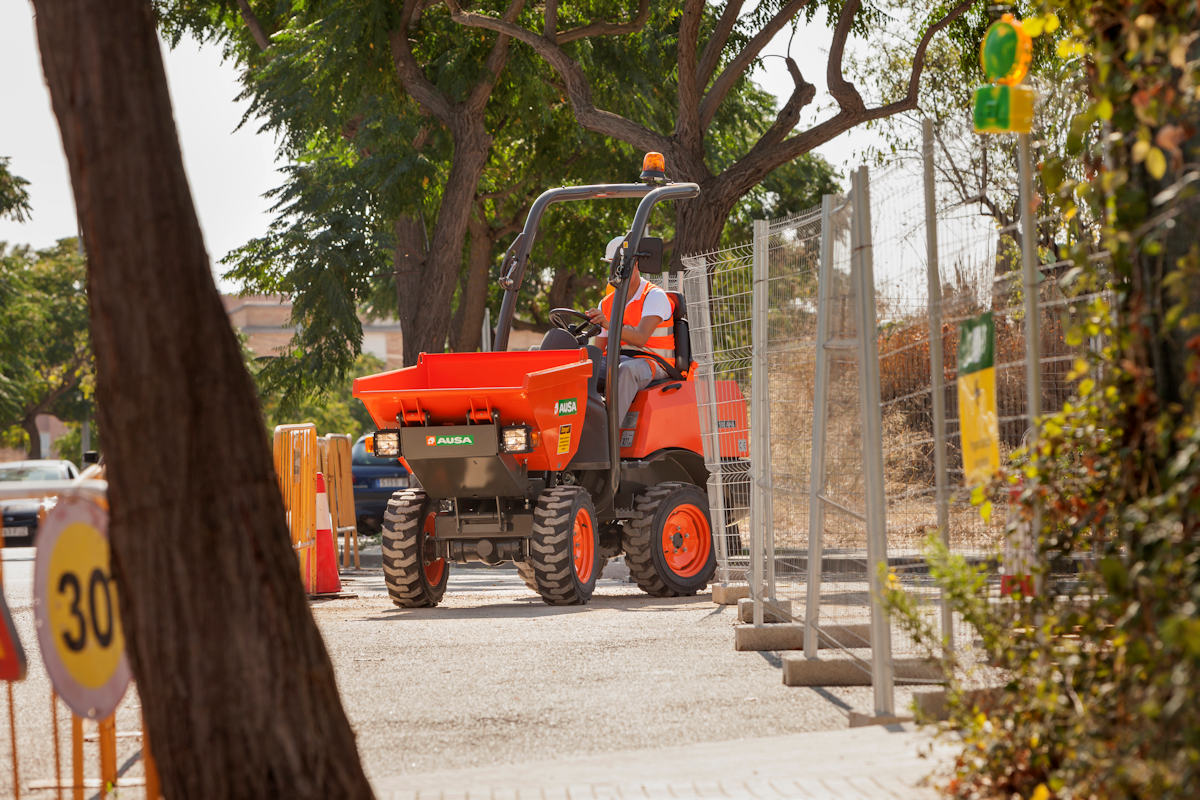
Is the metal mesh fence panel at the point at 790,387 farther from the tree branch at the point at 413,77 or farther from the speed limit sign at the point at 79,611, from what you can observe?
the tree branch at the point at 413,77

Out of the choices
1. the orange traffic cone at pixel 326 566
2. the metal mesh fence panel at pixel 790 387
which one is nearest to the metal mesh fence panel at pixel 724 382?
the metal mesh fence panel at pixel 790 387

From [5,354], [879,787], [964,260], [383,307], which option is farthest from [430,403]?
[5,354]

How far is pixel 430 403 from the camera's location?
11.2 m

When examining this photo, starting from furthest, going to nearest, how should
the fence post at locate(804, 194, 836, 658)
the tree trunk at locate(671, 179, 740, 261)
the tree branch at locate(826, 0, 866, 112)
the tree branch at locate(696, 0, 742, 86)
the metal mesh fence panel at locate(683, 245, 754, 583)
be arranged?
1. the tree branch at locate(696, 0, 742, 86)
2. the tree branch at locate(826, 0, 866, 112)
3. the tree trunk at locate(671, 179, 740, 261)
4. the metal mesh fence panel at locate(683, 245, 754, 583)
5. the fence post at locate(804, 194, 836, 658)

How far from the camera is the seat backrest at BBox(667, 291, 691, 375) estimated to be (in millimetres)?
12445

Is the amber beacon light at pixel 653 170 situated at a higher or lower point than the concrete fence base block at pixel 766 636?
higher

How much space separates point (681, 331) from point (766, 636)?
13.8ft

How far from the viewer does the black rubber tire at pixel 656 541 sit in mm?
12000

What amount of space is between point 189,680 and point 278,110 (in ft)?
65.4

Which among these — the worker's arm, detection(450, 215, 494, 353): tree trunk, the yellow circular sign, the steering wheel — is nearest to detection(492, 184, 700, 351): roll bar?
the steering wheel

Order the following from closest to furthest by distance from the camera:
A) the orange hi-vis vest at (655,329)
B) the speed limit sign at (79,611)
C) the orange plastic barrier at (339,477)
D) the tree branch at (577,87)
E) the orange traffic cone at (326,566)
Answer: the speed limit sign at (79,611)
the orange hi-vis vest at (655,329)
the orange traffic cone at (326,566)
the orange plastic barrier at (339,477)
the tree branch at (577,87)

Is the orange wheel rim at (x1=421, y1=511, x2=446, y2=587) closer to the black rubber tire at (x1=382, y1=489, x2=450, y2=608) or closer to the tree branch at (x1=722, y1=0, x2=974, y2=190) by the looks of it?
the black rubber tire at (x1=382, y1=489, x2=450, y2=608)

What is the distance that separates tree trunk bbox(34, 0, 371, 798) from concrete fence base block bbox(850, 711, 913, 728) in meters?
2.66

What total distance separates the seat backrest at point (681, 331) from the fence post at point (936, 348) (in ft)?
20.6
